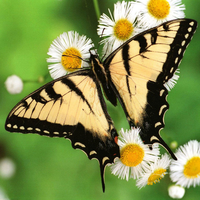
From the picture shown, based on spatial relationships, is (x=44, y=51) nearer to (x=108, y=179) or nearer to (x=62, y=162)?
(x=62, y=162)

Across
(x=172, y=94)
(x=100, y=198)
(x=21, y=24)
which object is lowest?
(x=100, y=198)

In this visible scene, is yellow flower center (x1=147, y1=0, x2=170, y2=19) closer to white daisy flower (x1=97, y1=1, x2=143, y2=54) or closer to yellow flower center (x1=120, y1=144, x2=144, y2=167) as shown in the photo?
white daisy flower (x1=97, y1=1, x2=143, y2=54)

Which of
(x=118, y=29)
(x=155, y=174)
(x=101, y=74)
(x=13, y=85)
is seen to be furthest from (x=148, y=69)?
(x=13, y=85)

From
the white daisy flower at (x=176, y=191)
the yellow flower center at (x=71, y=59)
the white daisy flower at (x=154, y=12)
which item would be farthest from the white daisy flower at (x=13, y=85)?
the white daisy flower at (x=176, y=191)

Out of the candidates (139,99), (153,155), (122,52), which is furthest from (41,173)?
(122,52)

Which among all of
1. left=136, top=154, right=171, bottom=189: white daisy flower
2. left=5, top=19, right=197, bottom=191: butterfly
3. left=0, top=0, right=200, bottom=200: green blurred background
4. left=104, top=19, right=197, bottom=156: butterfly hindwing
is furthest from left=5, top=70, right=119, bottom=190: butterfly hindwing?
left=0, top=0, right=200, bottom=200: green blurred background

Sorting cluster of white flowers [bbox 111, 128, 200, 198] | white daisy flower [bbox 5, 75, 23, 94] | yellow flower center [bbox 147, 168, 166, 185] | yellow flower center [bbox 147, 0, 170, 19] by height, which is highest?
yellow flower center [bbox 147, 0, 170, 19]
